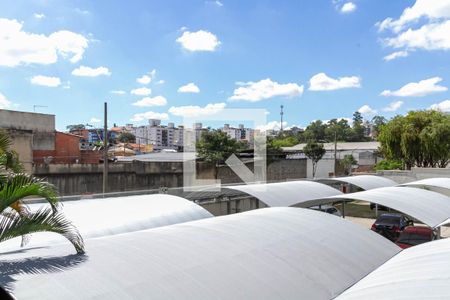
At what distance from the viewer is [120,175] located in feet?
92.7

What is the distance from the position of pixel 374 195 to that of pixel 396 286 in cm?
1345

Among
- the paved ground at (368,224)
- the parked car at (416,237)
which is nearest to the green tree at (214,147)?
the paved ground at (368,224)

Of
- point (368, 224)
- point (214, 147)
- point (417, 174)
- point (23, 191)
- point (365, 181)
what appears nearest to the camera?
point (23, 191)

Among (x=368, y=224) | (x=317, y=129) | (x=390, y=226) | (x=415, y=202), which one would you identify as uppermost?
(x=317, y=129)

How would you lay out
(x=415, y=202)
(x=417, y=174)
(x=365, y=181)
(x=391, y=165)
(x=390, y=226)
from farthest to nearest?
(x=391, y=165)
(x=417, y=174)
(x=365, y=181)
(x=390, y=226)
(x=415, y=202)

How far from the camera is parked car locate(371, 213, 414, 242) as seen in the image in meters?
19.4

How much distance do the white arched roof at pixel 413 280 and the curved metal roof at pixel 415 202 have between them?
30.3 ft

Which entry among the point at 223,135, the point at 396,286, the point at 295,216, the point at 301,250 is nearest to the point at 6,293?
the point at 396,286

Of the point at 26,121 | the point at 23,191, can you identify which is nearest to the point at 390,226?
the point at 23,191

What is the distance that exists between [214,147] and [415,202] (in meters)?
20.0

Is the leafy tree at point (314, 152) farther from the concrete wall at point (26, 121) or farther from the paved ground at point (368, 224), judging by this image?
the concrete wall at point (26, 121)

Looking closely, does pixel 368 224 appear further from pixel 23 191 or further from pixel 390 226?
pixel 23 191

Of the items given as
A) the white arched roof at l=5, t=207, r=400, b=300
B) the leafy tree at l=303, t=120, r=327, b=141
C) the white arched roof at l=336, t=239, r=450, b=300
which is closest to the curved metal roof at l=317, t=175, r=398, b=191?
the white arched roof at l=5, t=207, r=400, b=300

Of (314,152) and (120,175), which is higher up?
(314,152)
